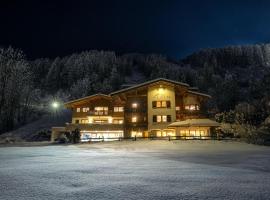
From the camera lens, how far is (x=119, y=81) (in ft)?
293

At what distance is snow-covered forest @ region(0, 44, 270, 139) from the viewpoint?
46.4m

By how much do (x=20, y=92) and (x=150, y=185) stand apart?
244 ft

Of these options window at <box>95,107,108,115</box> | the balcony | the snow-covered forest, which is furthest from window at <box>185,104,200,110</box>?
window at <box>95,107,108,115</box>

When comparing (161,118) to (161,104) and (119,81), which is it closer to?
(161,104)

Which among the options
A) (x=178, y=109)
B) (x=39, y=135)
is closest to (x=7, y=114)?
(x=39, y=135)

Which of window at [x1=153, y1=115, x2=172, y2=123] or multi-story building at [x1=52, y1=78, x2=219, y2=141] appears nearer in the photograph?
window at [x1=153, y1=115, x2=172, y2=123]

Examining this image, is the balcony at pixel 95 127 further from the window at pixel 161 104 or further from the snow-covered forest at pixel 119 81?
the snow-covered forest at pixel 119 81

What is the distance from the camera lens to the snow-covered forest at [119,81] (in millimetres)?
46369

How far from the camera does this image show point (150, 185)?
7.05 metres

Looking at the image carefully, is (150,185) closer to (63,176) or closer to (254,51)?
(63,176)

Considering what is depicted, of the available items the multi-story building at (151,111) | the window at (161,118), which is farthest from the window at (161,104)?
the window at (161,118)

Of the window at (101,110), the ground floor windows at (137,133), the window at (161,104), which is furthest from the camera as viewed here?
the window at (101,110)

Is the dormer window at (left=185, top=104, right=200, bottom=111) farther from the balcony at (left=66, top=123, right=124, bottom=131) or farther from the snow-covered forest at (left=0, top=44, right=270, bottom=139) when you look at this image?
the balcony at (left=66, top=123, right=124, bottom=131)

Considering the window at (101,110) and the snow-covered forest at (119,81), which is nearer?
the snow-covered forest at (119,81)
